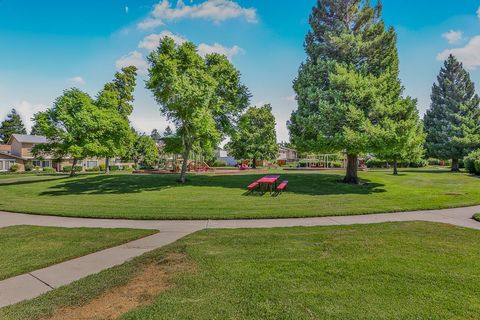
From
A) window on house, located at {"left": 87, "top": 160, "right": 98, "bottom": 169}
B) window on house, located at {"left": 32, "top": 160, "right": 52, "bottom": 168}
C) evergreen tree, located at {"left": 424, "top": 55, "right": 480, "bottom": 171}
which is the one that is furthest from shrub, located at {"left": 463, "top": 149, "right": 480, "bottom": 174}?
window on house, located at {"left": 32, "top": 160, "right": 52, "bottom": 168}

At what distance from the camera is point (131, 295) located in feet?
14.3

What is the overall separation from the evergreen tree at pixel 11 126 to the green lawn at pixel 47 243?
319 feet

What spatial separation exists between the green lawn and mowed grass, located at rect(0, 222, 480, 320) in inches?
59.3

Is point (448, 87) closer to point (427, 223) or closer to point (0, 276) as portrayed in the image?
point (427, 223)

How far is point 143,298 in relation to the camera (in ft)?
13.9

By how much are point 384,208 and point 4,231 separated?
43.0 feet

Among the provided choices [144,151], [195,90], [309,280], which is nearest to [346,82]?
[195,90]

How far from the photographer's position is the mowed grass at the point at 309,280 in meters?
3.82

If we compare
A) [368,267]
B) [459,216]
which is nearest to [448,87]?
[459,216]

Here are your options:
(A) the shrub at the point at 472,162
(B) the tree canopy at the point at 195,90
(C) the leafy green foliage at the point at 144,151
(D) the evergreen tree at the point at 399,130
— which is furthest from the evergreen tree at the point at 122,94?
(A) the shrub at the point at 472,162

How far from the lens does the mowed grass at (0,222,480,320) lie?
382cm

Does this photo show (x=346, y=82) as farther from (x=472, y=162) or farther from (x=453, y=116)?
(x=453, y=116)

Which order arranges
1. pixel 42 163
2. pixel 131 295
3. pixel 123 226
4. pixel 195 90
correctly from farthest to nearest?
pixel 42 163 → pixel 195 90 → pixel 123 226 → pixel 131 295

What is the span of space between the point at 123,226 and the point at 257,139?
4160cm
